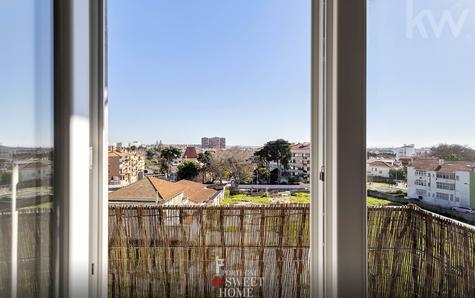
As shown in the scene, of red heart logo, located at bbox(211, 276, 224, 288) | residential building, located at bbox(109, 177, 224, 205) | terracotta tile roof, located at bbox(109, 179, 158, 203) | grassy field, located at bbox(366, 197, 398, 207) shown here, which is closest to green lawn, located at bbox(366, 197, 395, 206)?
grassy field, located at bbox(366, 197, 398, 207)

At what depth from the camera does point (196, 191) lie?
141 cm

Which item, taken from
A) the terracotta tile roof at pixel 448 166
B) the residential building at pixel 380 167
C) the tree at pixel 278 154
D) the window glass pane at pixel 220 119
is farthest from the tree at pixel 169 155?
the terracotta tile roof at pixel 448 166

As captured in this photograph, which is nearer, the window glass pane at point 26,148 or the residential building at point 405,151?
the window glass pane at point 26,148

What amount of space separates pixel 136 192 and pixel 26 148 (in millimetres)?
472

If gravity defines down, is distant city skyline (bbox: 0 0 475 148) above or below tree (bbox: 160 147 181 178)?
above

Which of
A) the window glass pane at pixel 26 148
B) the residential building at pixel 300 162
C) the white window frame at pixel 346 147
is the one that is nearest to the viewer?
the window glass pane at pixel 26 148

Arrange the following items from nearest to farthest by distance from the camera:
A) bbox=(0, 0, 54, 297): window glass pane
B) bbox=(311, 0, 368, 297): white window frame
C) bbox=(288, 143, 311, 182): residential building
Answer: bbox=(0, 0, 54, 297): window glass pane, bbox=(311, 0, 368, 297): white window frame, bbox=(288, 143, 311, 182): residential building

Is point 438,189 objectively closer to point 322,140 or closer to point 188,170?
point 322,140

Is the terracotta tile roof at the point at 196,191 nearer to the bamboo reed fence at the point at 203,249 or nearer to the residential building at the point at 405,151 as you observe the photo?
the bamboo reed fence at the point at 203,249

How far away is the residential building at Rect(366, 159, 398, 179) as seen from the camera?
1.25 m

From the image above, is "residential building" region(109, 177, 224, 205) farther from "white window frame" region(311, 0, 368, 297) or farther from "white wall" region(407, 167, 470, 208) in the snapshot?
"white wall" region(407, 167, 470, 208)

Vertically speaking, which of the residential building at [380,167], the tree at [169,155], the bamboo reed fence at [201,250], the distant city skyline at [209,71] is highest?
the distant city skyline at [209,71]

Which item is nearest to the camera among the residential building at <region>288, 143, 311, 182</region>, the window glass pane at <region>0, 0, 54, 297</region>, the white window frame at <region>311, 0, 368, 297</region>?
the window glass pane at <region>0, 0, 54, 297</region>

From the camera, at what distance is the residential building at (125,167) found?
1.38 meters
